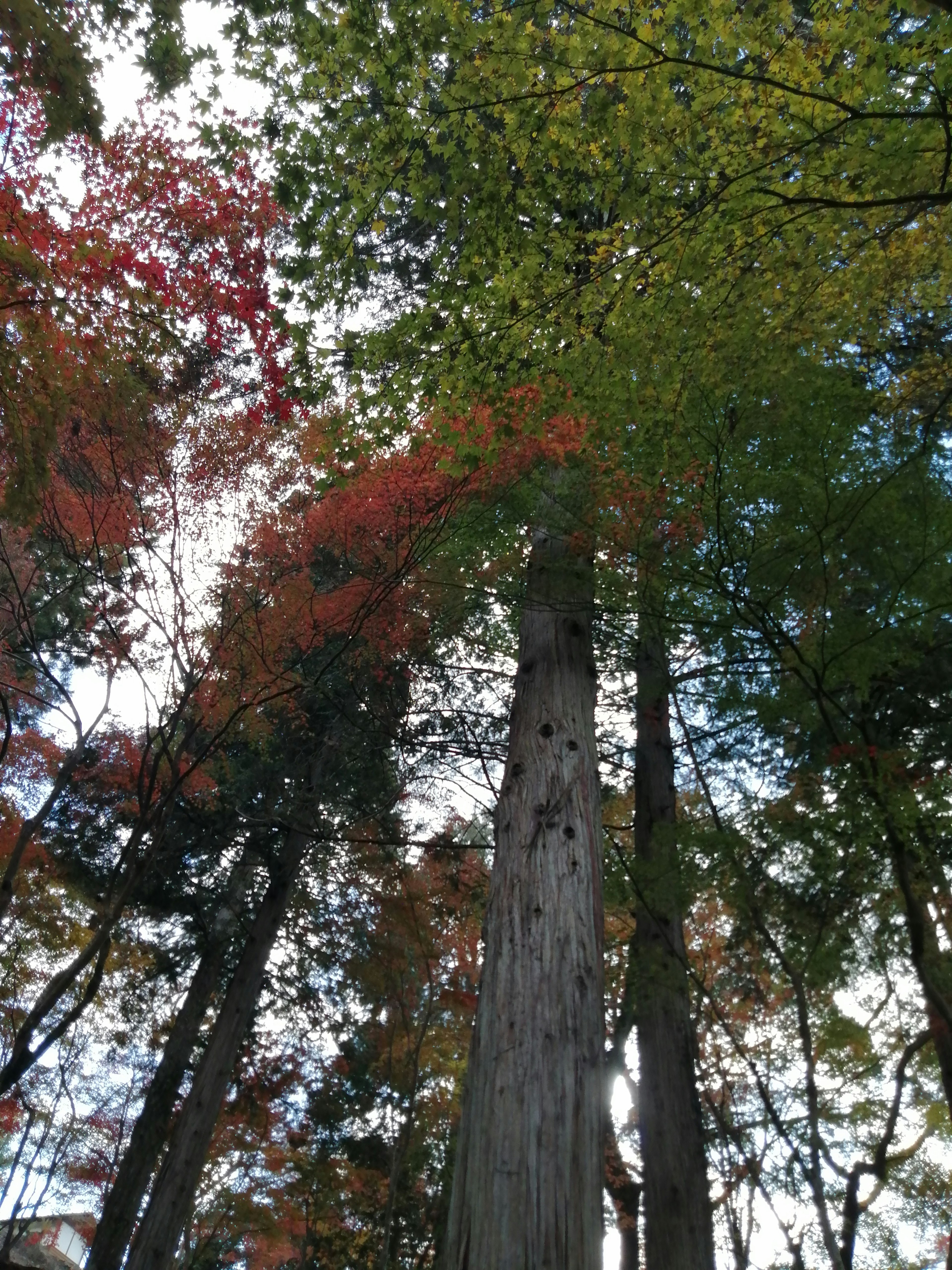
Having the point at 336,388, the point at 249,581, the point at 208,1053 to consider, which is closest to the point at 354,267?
the point at 336,388

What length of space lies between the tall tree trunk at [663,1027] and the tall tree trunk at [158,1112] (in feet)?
21.0

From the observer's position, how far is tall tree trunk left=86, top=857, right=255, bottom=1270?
905 centimetres

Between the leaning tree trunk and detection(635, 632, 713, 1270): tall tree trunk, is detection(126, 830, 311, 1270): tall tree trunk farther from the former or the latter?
the leaning tree trunk

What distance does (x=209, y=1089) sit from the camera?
8617 millimetres

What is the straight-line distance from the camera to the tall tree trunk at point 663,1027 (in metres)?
4.95

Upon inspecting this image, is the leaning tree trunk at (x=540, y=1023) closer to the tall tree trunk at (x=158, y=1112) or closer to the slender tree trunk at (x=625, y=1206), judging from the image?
the tall tree trunk at (x=158, y=1112)

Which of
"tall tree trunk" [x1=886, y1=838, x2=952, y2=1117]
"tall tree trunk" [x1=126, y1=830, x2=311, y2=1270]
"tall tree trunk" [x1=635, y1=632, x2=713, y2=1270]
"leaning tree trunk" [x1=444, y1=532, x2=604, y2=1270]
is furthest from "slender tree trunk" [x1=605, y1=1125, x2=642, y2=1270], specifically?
"leaning tree trunk" [x1=444, y1=532, x2=604, y2=1270]

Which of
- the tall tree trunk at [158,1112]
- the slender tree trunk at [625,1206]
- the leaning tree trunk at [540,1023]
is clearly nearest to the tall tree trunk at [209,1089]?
the tall tree trunk at [158,1112]

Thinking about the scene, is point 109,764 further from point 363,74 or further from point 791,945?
point 363,74

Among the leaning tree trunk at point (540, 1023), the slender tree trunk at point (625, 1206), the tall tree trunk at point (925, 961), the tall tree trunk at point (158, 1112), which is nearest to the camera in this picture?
the leaning tree trunk at point (540, 1023)

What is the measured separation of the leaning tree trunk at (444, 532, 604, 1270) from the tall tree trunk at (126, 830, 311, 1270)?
176 inches

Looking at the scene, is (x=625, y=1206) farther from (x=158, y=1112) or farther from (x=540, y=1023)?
(x=540, y=1023)

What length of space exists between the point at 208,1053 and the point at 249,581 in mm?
5703

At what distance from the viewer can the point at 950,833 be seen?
5.39 m
